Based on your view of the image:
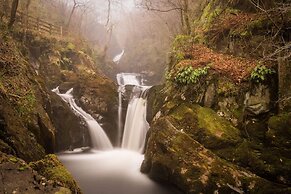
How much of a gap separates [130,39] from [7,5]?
101 ft

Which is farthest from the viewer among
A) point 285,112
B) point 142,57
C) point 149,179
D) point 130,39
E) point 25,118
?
point 130,39

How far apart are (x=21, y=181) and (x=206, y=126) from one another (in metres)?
5.94

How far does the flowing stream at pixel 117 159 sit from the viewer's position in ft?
30.2

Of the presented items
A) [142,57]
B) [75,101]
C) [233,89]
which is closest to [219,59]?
[233,89]

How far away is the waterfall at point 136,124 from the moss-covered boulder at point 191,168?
388 cm

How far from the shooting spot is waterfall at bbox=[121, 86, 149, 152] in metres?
13.7

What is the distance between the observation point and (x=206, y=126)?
8555mm

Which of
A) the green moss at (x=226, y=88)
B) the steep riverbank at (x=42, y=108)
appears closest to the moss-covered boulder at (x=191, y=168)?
the green moss at (x=226, y=88)

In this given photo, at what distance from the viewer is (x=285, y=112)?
7711mm

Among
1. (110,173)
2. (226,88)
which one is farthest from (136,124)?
(226,88)

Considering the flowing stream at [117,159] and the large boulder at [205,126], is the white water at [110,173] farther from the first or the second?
the large boulder at [205,126]

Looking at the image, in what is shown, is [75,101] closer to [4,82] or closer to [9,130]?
[4,82]

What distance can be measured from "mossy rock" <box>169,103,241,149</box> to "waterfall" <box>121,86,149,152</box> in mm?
4632

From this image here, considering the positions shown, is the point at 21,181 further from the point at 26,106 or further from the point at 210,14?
the point at 210,14
